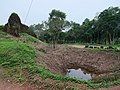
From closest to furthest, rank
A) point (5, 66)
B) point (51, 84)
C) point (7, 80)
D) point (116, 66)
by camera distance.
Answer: point (51, 84) < point (7, 80) < point (5, 66) < point (116, 66)

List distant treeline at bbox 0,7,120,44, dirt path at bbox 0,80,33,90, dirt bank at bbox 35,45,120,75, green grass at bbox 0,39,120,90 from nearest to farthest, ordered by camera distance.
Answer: dirt path at bbox 0,80,33,90
green grass at bbox 0,39,120,90
dirt bank at bbox 35,45,120,75
distant treeline at bbox 0,7,120,44

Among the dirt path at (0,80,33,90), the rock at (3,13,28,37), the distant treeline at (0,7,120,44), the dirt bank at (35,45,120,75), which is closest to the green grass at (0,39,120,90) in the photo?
the dirt path at (0,80,33,90)

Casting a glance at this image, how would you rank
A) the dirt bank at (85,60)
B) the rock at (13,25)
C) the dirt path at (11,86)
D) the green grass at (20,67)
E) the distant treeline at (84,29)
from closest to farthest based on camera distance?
1. the dirt path at (11,86)
2. the green grass at (20,67)
3. the dirt bank at (85,60)
4. the rock at (13,25)
5. the distant treeline at (84,29)

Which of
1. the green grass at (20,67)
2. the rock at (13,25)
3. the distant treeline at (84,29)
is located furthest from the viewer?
the distant treeline at (84,29)

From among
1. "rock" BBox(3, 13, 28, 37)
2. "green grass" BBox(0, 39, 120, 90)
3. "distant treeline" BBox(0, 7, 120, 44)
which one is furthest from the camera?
"distant treeline" BBox(0, 7, 120, 44)

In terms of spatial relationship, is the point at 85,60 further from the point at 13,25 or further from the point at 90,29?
the point at 90,29

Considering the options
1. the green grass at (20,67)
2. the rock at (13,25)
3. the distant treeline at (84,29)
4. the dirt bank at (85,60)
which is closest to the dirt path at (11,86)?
the green grass at (20,67)

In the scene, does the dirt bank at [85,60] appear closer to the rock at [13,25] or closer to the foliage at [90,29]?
the rock at [13,25]

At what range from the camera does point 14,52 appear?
14008mm

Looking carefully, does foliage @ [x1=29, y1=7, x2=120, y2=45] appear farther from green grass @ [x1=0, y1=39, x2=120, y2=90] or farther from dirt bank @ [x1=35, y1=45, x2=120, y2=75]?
green grass @ [x1=0, y1=39, x2=120, y2=90]

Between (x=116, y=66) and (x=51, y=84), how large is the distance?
10.0 metres

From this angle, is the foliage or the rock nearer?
the rock

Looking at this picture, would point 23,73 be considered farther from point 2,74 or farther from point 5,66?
point 5,66

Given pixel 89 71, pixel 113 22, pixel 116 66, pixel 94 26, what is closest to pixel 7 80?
pixel 89 71
